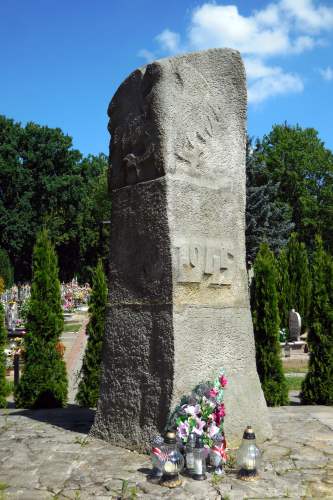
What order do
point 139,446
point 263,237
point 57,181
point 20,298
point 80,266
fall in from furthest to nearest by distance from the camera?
point 80,266
point 57,181
point 263,237
point 20,298
point 139,446

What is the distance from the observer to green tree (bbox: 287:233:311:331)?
18.4m

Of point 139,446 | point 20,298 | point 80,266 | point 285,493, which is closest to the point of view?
point 285,493

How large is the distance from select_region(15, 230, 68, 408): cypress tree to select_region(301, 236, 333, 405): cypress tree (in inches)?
136

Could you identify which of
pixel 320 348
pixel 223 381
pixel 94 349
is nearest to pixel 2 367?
pixel 94 349

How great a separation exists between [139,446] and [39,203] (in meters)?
32.4

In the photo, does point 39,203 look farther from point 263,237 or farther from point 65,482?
point 65,482

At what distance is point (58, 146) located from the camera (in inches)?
1394

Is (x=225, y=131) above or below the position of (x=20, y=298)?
above

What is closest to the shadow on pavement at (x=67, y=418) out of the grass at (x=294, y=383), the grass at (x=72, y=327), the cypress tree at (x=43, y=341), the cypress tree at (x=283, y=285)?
the cypress tree at (x=43, y=341)

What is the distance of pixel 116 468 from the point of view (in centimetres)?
382

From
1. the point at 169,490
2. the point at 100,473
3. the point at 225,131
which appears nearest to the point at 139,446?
the point at 100,473

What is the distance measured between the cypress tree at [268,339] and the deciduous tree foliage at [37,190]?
88.4 ft

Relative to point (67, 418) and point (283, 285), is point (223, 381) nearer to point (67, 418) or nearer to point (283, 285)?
point (67, 418)

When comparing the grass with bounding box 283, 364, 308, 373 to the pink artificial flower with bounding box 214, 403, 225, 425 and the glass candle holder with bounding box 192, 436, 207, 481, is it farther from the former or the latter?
the glass candle holder with bounding box 192, 436, 207, 481
